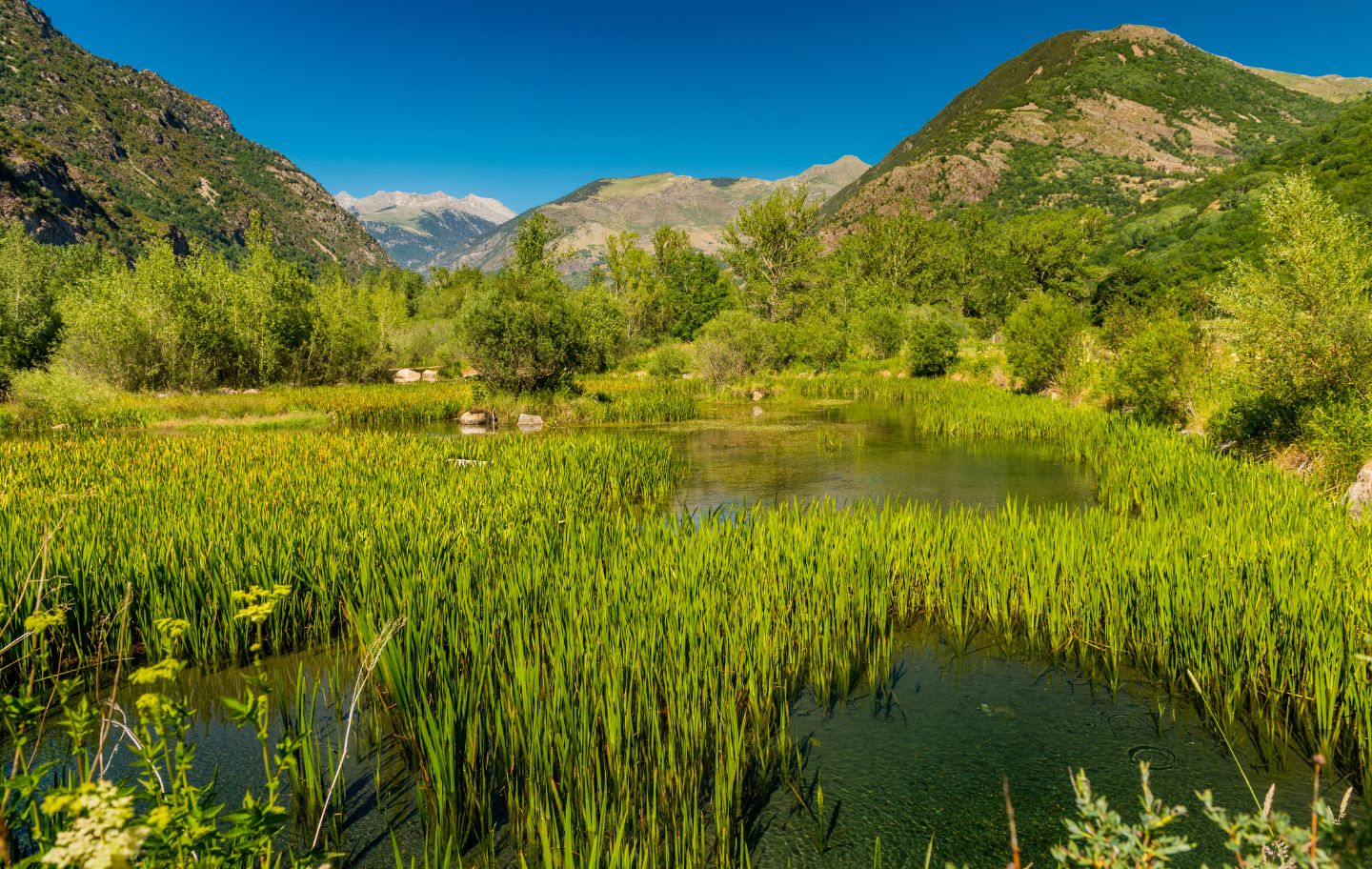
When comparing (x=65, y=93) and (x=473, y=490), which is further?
(x=65, y=93)

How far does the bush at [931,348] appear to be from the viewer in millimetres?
36719

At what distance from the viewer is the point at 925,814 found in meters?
3.96

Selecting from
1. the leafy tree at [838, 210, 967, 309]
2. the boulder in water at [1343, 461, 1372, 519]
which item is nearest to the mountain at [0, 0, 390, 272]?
the leafy tree at [838, 210, 967, 309]

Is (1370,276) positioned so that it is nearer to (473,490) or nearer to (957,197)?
(473,490)

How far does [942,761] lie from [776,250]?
59.0m

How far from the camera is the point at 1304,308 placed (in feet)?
35.2


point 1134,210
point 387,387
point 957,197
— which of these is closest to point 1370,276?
point 387,387

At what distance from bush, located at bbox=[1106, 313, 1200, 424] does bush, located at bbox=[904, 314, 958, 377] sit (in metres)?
19.3

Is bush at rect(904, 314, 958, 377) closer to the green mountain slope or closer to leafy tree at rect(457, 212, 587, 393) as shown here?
the green mountain slope

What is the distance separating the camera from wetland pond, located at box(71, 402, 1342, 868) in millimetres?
3742

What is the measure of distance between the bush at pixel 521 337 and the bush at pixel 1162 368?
62.5 ft

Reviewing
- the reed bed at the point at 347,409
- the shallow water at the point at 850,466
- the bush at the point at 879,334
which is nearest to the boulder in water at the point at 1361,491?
the shallow water at the point at 850,466

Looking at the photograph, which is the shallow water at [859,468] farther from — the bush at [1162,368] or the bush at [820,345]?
the bush at [820,345]

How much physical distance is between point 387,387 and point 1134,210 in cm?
10578
